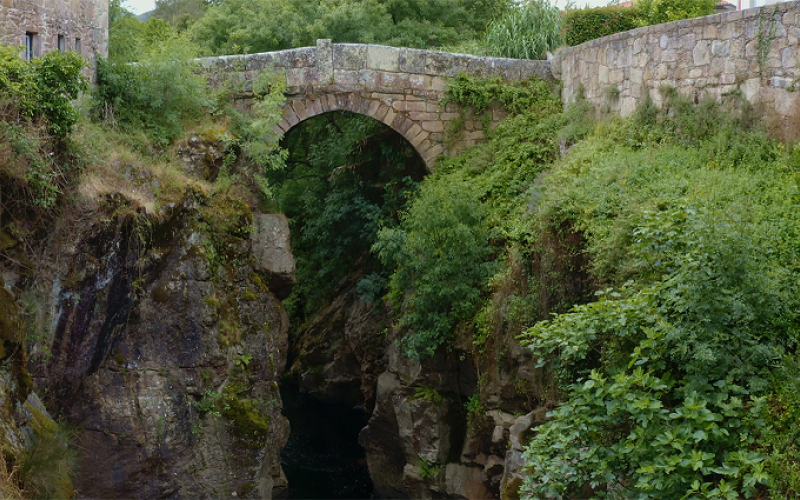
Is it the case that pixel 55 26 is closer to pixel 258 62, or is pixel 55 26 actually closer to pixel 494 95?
pixel 258 62

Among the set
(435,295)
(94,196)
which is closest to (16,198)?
(94,196)

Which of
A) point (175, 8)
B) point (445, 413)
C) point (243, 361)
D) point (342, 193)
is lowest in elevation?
point (445, 413)

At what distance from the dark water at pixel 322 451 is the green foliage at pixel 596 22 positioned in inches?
321

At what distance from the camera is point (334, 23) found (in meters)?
19.6

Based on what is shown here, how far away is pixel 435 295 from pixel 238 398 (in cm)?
293

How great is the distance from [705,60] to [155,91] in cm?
745

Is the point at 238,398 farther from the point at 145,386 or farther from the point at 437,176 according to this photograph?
the point at 437,176

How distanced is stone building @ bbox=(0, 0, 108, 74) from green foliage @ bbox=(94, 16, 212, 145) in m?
0.36

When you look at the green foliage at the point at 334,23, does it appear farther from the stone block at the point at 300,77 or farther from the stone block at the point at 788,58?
the stone block at the point at 788,58

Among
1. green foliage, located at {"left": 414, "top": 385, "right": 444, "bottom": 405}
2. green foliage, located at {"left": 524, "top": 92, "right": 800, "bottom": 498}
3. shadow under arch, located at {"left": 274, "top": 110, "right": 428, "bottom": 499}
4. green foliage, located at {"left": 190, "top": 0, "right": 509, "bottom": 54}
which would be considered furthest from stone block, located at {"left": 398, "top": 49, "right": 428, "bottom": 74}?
green foliage, located at {"left": 524, "top": 92, "right": 800, "bottom": 498}

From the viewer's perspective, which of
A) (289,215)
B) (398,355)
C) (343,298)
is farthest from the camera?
(289,215)

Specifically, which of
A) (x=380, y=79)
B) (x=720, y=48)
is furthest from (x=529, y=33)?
(x=720, y=48)

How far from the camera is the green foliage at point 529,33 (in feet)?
53.3

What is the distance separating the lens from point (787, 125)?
33.0 ft
